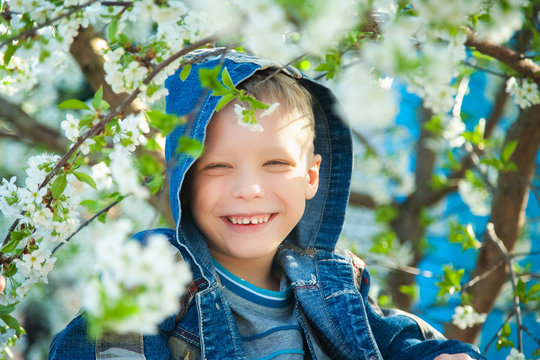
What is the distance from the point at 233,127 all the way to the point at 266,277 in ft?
1.86

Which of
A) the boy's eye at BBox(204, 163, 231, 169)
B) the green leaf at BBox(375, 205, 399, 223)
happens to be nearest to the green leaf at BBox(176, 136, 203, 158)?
the boy's eye at BBox(204, 163, 231, 169)

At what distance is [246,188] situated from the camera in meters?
1.50

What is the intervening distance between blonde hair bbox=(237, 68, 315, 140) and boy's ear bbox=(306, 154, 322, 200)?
10 cm

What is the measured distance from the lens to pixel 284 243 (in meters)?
1.92

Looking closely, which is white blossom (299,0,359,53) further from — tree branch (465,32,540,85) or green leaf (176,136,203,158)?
tree branch (465,32,540,85)

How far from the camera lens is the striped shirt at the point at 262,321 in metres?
1.57

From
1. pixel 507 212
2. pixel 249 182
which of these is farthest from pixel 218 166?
pixel 507 212

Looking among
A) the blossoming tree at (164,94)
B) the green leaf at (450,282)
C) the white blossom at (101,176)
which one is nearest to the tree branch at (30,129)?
the blossoming tree at (164,94)

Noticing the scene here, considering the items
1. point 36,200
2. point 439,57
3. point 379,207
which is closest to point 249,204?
point 36,200

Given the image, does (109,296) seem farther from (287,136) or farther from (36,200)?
(287,136)

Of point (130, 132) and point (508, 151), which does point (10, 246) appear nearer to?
point (130, 132)

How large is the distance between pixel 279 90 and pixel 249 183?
0.32 meters

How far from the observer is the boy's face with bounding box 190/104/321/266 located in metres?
1.52

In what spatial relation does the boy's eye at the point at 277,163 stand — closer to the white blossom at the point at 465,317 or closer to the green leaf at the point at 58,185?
the green leaf at the point at 58,185
